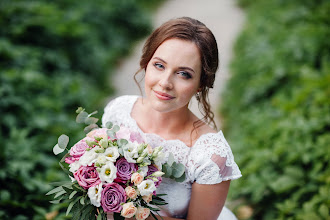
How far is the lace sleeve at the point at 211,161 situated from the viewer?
1.89 metres

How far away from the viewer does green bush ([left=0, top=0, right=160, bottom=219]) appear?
312 cm

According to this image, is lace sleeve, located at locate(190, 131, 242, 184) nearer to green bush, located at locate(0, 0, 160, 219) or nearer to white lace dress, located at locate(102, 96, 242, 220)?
white lace dress, located at locate(102, 96, 242, 220)

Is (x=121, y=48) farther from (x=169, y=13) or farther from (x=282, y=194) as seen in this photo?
(x=282, y=194)

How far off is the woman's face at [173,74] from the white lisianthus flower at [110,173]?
0.45m

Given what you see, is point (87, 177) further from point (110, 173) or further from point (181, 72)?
point (181, 72)

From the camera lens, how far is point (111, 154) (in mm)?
1667

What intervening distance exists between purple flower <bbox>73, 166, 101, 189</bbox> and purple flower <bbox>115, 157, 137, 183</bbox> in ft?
0.33

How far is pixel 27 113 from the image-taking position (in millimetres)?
4039

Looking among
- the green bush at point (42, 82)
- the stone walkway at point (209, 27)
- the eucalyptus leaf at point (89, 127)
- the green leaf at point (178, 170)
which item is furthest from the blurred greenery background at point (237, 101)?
the green leaf at point (178, 170)

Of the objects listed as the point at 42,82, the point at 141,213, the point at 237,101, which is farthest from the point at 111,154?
the point at 237,101

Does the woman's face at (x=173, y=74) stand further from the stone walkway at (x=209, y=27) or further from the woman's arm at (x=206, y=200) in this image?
the stone walkway at (x=209, y=27)

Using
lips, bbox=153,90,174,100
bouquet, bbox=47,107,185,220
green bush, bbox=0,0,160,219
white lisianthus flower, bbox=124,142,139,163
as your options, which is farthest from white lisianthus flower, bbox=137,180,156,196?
green bush, bbox=0,0,160,219

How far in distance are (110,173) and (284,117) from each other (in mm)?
3380

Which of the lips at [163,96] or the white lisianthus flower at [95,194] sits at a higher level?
Result: the lips at [163,96]
